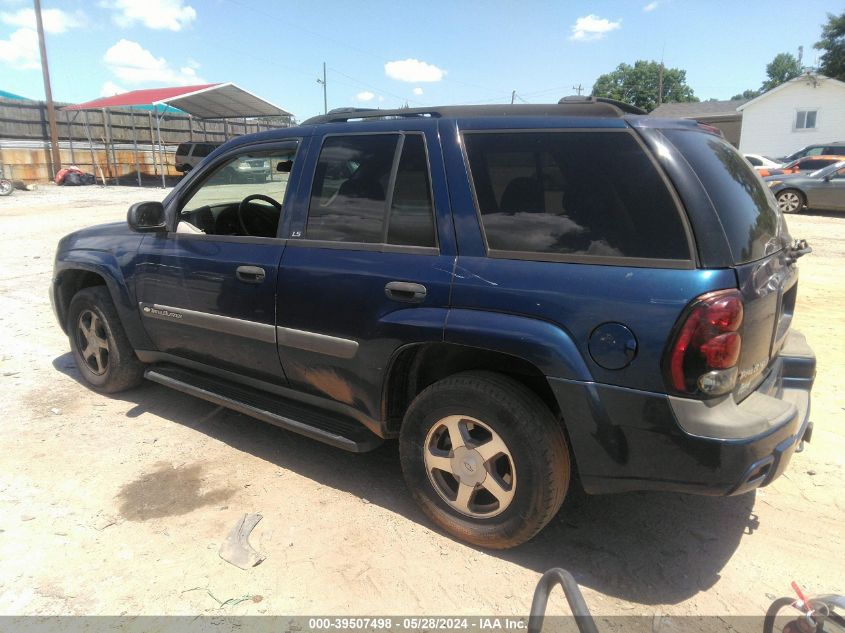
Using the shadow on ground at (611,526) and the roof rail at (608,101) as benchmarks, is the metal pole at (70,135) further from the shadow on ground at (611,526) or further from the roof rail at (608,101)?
Result: the roof rail at (608,101)

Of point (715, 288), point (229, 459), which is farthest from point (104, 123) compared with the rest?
point (715, 288)

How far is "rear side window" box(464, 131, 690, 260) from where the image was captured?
2.25 m

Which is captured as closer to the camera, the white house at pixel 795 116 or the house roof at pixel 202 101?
the house roof at pixel 202 101

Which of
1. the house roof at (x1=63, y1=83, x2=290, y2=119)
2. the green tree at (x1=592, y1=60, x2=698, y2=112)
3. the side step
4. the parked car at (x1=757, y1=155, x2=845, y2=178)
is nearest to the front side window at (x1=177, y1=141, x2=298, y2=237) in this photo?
the side step

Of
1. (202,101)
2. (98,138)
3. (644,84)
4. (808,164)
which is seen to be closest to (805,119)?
(808,164)

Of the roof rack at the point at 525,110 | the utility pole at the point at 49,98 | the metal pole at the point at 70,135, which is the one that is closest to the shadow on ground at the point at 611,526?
the roof rack at the point at 525,110

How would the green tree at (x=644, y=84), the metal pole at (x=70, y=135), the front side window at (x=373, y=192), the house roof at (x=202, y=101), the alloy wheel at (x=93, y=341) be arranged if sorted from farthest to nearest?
1. the green tree at (x=644, y=84)
2. the metal pole at (x=70, y=135)
3. the house roof at (x=202, y=101)
4. the alloy wheel at (x=93, y=341)
5. the front side window at (x=373, y=192)

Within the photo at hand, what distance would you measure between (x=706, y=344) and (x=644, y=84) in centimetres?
9376

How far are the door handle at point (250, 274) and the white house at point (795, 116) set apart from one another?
3751 centimetres

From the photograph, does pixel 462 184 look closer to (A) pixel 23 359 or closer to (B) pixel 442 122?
(B) pixel 442 122

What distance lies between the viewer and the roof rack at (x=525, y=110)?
258cm

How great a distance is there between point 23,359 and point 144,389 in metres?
1.49

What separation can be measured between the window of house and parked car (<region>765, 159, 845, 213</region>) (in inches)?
880

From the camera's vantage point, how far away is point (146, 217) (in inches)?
146
